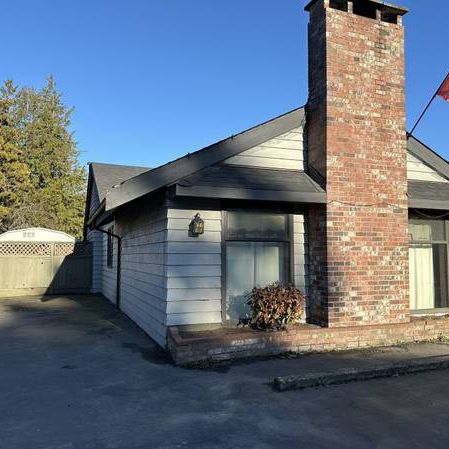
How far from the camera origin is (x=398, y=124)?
8.01 m

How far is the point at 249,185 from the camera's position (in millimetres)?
7203

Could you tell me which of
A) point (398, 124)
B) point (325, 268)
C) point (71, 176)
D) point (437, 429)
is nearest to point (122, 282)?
point (325, 268)

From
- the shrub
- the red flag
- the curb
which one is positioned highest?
the red flag

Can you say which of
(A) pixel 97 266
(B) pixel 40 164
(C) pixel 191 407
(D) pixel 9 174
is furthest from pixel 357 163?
(B) pixel 40 164

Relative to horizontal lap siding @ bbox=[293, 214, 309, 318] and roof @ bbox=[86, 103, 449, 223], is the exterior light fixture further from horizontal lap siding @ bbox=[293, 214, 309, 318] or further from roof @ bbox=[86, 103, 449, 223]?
horizontal lap siding @ bbox=[293, 214, 309, 318]

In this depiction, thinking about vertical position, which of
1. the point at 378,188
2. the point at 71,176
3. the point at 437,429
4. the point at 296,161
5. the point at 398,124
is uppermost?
the point at 71,176

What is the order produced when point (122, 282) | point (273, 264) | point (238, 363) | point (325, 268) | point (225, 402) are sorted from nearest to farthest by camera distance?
1. point (225, 402)
2. point (238, 363)
3. point (325, 268)
4. point (273, 264)
5. point (122, 282)

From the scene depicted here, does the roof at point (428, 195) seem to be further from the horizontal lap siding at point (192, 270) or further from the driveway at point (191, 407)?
the horizontal lap siding at point (192, 270)

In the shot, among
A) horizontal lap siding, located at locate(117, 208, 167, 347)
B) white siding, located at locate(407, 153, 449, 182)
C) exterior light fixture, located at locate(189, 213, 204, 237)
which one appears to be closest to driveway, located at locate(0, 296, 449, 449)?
horizontal lap siding, located at locate(117, 208, 167, 347)

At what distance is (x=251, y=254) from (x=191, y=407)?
3.36 meters

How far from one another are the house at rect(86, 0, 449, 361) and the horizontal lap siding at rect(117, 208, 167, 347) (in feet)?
0.23

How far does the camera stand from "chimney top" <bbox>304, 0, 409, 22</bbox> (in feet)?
25.8

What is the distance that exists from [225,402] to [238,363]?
153 centimetres

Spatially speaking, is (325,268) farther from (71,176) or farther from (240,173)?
(71,176)
